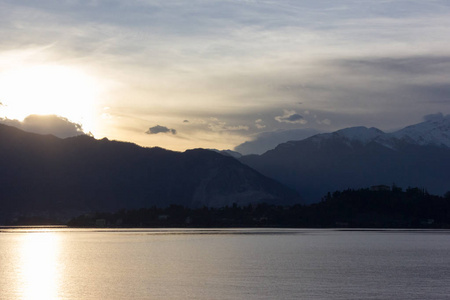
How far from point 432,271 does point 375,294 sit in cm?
3889

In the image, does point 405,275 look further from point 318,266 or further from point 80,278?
point 80,278

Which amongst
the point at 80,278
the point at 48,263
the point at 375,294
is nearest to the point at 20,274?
the point at 80,278

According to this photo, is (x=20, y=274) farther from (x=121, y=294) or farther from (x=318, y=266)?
(x=318, y=266)

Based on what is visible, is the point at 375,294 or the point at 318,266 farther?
the point at 318,266

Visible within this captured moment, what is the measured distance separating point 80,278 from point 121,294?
2519 centimetres

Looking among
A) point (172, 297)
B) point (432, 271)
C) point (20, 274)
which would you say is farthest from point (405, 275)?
point (20, 274)

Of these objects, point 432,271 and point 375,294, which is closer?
point 375,294

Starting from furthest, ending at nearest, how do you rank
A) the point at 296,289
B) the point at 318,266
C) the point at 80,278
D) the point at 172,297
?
the point at 318,266 → the point at 80,278 → the point at 296,289 → the point at 172,297

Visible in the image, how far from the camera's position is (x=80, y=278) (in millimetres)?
123875

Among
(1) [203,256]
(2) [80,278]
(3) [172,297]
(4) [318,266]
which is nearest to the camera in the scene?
(3) [172,297]

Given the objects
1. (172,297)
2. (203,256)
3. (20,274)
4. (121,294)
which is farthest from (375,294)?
(203,256)

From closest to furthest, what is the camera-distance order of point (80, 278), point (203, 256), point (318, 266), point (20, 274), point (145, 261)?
point (80, 278), point (20, 274), point (318, 266), point (145, 261), point (203, 256)

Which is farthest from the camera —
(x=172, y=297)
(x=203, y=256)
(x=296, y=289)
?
(x=203, y=256)

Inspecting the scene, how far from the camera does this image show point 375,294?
324ft
